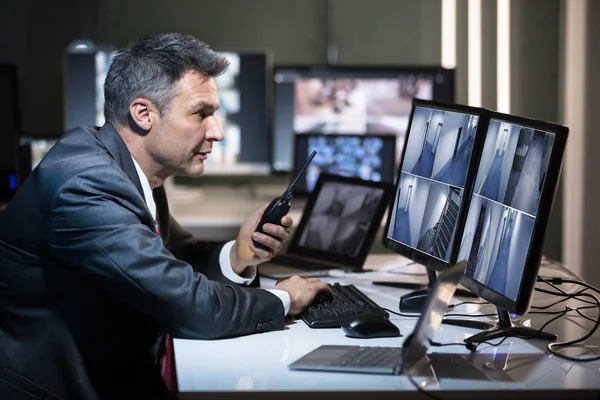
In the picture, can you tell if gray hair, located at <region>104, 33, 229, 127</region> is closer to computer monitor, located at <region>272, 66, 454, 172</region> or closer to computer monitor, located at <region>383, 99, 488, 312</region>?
computer monitor, located at <region>383, 99, 488, 312</region>

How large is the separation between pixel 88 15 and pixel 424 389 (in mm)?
3448

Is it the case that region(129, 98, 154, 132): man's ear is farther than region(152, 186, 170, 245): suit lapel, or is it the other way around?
region(152, 186, 170, 245): suit lapel

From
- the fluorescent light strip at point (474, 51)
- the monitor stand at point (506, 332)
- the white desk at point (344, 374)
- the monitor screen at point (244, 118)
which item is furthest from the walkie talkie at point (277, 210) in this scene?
the monitor screen at point (244, 118)

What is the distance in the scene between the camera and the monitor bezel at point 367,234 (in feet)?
8.42

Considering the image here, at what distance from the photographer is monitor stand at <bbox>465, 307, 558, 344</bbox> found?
1.70 m

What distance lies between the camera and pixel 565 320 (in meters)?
1.89

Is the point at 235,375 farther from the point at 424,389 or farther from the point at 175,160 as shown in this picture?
the point at 175,160

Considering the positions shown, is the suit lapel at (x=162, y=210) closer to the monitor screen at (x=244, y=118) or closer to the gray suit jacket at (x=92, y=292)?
the gray suit jacket at (x=92, y=292)

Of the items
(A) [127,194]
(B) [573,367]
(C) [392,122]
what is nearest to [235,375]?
(A) [127,194]

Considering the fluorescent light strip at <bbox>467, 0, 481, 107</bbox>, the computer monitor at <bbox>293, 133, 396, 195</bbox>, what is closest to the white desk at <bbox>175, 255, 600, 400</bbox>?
the computer monitor at <bbox>293, 133, 396, 195</bbox>

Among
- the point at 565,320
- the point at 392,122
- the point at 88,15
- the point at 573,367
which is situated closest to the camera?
the point at 573,367

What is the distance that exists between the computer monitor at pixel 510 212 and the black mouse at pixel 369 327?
16 centimetres

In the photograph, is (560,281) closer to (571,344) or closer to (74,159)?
(571,344)

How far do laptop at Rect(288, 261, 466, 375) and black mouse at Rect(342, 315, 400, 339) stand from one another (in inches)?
4.4
